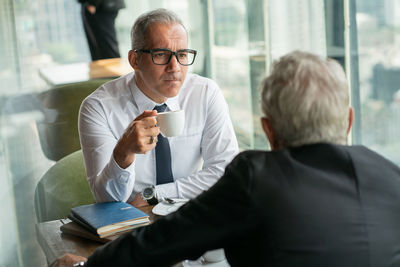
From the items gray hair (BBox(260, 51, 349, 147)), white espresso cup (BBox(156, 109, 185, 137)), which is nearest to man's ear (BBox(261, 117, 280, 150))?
gray hair (BBox(260, 51, 349, 147))

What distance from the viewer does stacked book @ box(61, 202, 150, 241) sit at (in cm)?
139

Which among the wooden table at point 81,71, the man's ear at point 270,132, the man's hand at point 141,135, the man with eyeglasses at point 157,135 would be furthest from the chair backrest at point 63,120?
the man's ear at point 270,132

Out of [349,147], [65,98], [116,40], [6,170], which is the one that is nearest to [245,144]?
[116,40]

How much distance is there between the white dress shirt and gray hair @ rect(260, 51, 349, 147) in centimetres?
90

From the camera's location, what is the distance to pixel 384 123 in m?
3.29

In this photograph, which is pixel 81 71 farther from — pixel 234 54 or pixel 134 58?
pixel 134 58

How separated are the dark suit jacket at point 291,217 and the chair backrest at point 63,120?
7.78 feet

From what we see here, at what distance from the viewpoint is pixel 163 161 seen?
208cm

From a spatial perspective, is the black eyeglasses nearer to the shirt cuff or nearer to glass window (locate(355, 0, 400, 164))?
the shirt cuff

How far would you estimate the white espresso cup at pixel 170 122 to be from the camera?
5.48 ft

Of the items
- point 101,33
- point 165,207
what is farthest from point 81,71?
point 165,207

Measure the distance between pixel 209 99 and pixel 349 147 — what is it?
1.27 metres

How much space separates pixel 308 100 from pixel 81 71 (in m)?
3.49

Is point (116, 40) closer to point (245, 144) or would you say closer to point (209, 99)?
point (245, 144)
